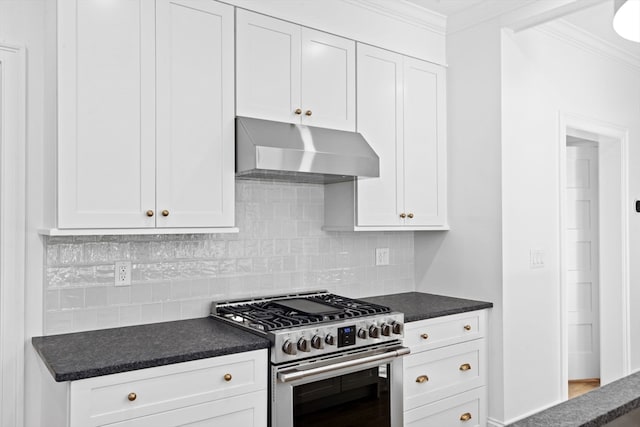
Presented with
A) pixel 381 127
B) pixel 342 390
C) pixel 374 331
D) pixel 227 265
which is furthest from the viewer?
pixel 381 127

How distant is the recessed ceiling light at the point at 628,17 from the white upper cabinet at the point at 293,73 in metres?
1.97

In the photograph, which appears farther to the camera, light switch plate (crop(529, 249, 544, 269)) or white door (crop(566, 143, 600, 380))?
white door (crop(566, 143, 600, 380))

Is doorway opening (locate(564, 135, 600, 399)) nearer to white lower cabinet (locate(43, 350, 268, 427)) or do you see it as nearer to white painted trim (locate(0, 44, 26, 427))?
white lower cabinet (locate(43, 350, 268, 427))

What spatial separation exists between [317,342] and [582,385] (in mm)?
3199

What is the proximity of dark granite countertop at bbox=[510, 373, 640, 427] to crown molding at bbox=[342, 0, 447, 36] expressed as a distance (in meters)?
2.59

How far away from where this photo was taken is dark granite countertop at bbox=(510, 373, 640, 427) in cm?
111

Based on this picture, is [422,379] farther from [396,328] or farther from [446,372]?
[396,328]

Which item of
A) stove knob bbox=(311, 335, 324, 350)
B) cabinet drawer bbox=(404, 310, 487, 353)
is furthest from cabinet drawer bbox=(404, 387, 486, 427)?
stove knob bbox=(311, 335, 324, 350)

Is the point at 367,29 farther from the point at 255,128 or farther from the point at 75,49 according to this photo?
the point at 75,49

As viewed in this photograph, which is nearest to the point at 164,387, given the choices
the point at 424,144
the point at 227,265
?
the point at 227,265

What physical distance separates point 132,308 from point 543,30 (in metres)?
3.21

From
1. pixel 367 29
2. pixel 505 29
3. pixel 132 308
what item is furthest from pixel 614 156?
pixel 132 308

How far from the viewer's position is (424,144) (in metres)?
3.49

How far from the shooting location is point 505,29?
132 inches
